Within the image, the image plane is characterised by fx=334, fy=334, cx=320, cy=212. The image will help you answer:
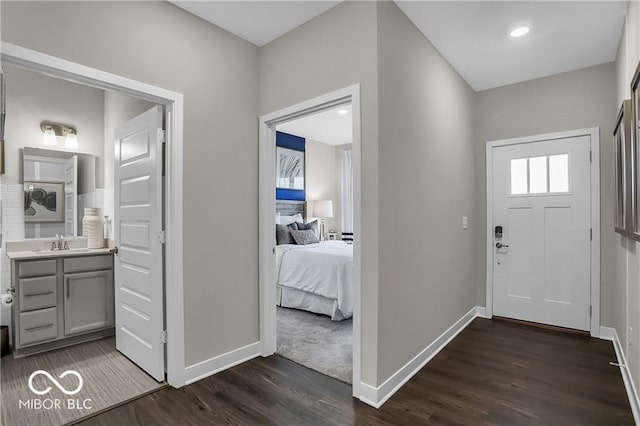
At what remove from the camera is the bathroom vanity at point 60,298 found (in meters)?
2.86

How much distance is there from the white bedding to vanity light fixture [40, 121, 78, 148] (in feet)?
8.68

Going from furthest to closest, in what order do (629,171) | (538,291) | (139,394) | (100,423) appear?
(538,291)
(139,394)
(629,171)
(100,423)

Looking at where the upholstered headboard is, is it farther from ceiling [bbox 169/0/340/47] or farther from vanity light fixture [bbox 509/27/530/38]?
vanity light fixture [bbox 509/27/530/38]

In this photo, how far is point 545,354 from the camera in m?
2.93

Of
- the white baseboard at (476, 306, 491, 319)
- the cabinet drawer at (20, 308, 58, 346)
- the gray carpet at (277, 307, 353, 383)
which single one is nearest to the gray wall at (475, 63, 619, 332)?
the white baseboard at (476, 306, 491, 319)

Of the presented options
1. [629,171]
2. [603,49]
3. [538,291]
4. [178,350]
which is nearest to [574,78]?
[603,49]

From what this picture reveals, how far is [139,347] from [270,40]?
2711 mm

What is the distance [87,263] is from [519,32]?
4.36 metres

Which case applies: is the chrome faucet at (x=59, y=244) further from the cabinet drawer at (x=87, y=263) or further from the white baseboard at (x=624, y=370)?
the white baseboard at (x=624, y=370)

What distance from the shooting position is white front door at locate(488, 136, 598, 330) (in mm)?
3426

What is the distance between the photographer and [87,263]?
3.21 m

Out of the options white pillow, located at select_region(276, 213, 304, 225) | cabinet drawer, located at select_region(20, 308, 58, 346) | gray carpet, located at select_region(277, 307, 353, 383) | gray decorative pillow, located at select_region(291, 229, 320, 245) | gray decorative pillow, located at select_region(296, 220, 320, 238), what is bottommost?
gray carpet, located at select_region(277, 307, 353, 383)

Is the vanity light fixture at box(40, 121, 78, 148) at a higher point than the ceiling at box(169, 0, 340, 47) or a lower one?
lower

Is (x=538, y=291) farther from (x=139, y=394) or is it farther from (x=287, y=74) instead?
(x=139, y=394)
